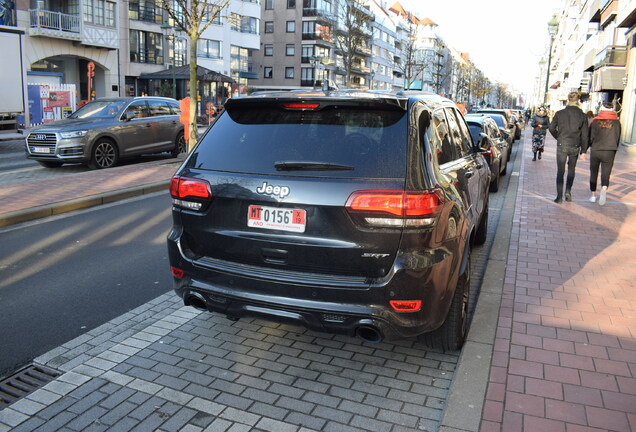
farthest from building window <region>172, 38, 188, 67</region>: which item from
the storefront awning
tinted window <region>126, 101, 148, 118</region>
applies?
tinted window <region>126, 101, 148, 118</region>

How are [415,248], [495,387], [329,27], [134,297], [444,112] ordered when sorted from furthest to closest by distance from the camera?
[329,27]
[134,297]
[444,112]
[495,387]
[415,248]

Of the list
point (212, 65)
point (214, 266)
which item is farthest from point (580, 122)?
point (212, 65)

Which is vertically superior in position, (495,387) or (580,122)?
(580,122)

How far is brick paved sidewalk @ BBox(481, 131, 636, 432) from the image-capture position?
10.8 feet

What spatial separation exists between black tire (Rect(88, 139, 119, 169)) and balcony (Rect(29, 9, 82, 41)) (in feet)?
83.8

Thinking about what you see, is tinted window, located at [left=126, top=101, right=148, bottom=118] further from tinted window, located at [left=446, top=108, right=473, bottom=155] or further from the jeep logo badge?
the jeep logo badge

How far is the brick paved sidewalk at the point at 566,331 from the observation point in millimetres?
3279

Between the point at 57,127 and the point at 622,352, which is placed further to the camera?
the point at 57,127

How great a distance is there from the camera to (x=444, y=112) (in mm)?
4645

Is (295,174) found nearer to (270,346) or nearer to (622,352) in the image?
(270,346)

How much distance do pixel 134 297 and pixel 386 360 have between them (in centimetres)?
245

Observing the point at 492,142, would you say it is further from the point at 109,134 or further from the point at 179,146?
the point at 179,146

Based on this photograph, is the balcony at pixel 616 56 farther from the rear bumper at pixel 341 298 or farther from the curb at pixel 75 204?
the rear bumper at pixel 341 298

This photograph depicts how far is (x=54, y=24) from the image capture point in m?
35.8
